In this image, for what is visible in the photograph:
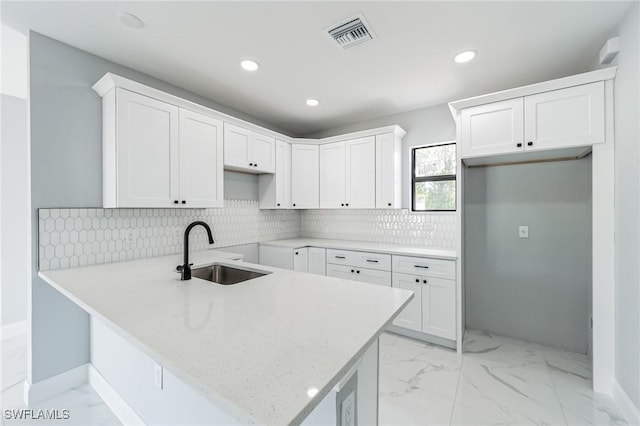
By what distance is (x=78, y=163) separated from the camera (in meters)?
2.08

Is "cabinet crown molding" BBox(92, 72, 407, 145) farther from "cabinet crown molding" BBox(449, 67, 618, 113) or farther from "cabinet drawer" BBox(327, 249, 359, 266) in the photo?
"cabinet drawer" BBox(327, 249, 359, 266)

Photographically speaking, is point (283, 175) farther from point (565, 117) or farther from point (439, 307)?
point (565, 117)

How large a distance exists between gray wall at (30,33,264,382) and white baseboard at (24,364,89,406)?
0.04m

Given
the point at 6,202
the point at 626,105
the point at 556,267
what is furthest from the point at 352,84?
the point at 6,202

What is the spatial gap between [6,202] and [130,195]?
2070mm

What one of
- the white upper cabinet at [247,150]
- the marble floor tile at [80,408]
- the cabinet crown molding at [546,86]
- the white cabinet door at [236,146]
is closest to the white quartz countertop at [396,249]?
the white upper cabinet at [247,150]

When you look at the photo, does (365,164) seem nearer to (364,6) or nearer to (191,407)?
(364,6)

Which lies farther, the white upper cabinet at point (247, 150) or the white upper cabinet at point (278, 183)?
the white upper cabinet at point (278, 183)

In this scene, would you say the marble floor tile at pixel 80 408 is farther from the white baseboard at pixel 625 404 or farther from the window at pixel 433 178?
the window at pixel 433 178

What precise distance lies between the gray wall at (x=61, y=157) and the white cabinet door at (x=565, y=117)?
11.5ft

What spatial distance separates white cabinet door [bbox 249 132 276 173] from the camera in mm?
3146

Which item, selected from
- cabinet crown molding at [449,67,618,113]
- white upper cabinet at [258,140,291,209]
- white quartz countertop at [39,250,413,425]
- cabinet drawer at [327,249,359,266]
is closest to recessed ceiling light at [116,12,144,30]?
white quartz countertop at [39,250,413,425]

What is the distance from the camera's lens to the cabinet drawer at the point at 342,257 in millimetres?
3141

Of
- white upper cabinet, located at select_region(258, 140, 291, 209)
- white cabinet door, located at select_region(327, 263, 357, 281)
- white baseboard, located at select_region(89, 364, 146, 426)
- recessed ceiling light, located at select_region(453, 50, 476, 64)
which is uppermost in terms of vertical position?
recessed ceiling light, located at select_region(453, 50, 476, 64)
